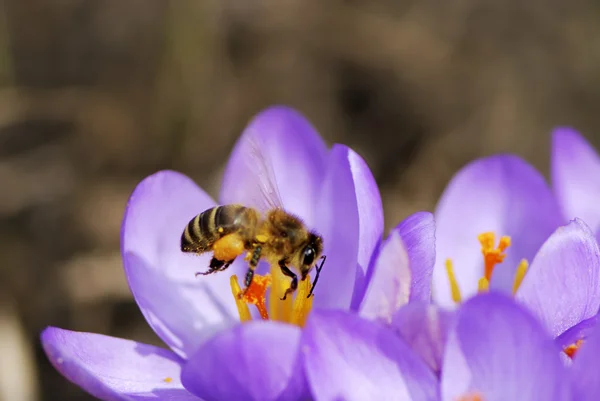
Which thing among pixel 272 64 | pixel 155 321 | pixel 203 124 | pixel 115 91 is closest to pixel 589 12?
pixel 272 64

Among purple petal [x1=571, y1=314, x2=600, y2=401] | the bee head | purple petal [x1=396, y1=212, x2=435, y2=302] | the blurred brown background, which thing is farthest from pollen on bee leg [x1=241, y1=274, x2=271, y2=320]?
the blurred brown background

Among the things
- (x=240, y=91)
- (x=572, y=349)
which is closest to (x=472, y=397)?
(x=572, y=349)

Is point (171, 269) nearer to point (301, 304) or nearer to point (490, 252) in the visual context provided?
point (301, 304)

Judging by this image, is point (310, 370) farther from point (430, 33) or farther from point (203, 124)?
point (430, 33)

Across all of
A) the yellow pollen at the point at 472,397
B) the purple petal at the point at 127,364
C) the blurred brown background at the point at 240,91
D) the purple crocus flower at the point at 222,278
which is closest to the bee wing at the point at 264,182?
the purple crocus flower at the point at 222,278

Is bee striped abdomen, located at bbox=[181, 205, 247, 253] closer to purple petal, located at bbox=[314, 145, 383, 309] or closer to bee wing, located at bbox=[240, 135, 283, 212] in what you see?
bee wing, located at bbox=[240, 135, 283, 212]
